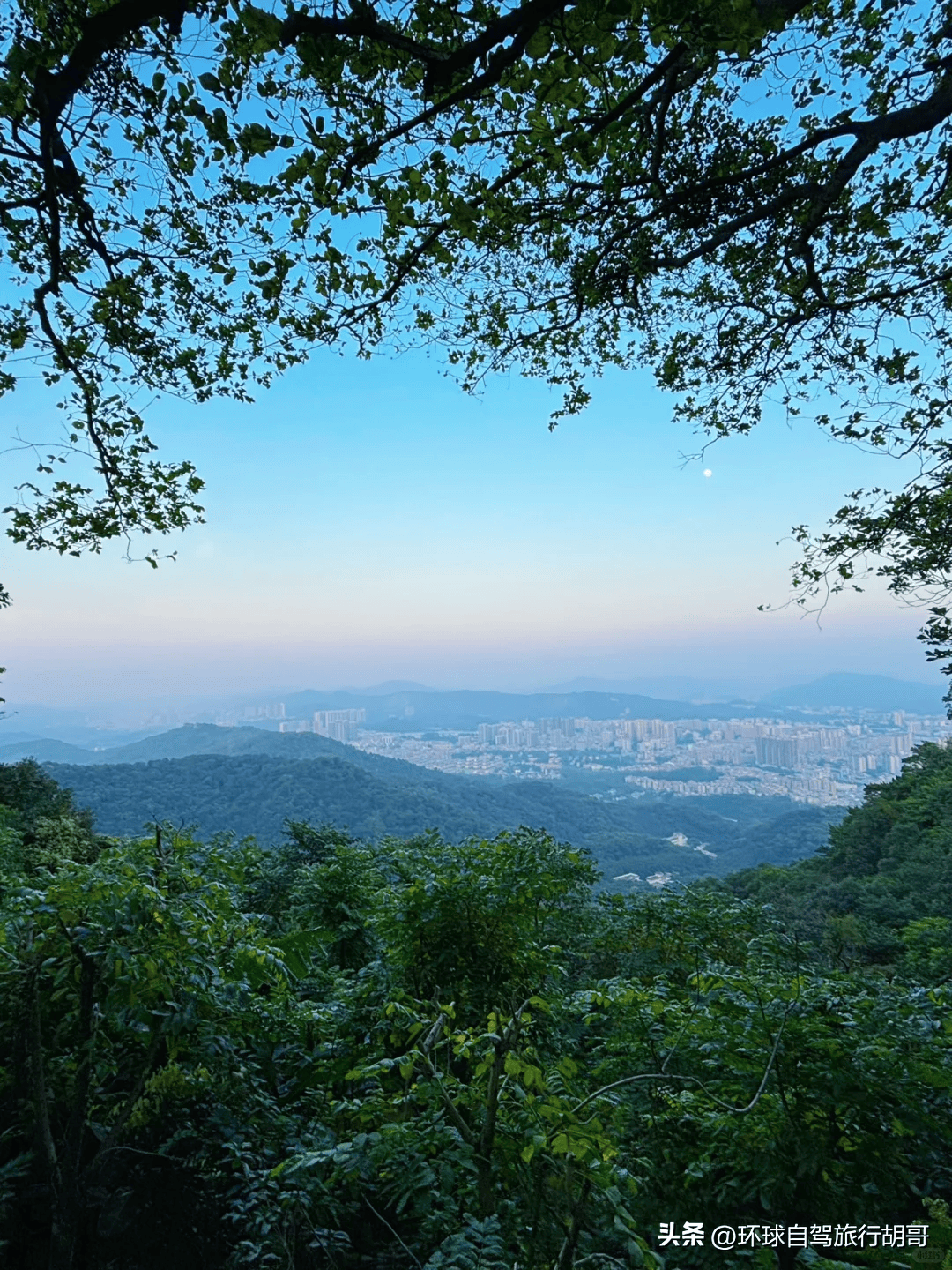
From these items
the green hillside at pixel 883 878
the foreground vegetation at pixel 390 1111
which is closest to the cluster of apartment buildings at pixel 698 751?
the green hillside at pixel 883 878

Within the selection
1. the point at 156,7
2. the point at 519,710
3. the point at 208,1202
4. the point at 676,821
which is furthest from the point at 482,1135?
the point at 519,710

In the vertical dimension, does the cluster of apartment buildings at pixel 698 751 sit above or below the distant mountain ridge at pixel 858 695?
below

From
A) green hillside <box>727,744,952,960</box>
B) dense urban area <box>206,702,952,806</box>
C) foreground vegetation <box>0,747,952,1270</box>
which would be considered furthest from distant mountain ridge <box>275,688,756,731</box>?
foreground vegetation <box>0,747,952,1270</box>

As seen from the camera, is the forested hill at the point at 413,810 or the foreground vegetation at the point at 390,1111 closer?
the foreground vegetation at the point at 390,1111

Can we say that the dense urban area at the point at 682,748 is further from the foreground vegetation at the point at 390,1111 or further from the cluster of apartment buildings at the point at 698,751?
the foreground vegetation at the point at 390,1111

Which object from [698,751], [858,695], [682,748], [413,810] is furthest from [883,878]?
[858,695]
